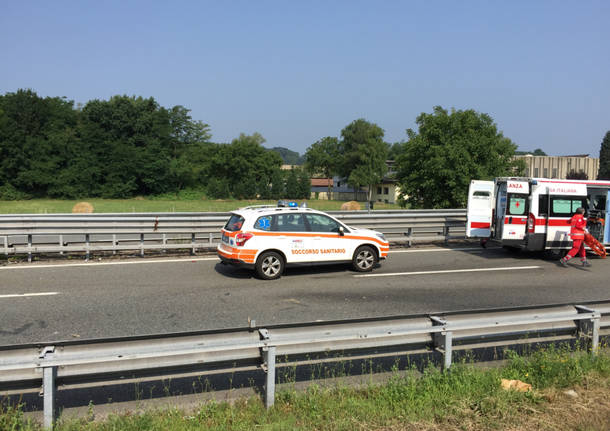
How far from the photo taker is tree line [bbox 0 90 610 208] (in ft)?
99.6

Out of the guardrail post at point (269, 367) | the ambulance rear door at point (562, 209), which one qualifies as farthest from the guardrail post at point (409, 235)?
the guardrail post at point (269, 367)

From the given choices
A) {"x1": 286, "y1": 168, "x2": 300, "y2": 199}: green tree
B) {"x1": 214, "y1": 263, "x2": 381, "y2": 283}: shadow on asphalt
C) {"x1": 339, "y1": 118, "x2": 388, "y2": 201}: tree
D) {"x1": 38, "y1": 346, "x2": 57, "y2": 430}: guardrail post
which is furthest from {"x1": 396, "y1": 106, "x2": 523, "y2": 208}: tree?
{"x1": 339, "y1": 118, "x2": 388, "y2": 201}: tree

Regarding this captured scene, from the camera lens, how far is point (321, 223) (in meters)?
11.7

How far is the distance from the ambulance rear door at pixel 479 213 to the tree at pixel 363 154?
80.6 metres

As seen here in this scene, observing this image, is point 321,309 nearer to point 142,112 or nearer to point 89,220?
point 89,220

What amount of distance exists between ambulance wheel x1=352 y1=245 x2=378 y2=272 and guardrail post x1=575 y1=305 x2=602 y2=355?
642cm

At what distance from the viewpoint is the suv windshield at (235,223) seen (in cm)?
1106

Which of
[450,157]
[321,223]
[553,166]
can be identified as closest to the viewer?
[321,223]

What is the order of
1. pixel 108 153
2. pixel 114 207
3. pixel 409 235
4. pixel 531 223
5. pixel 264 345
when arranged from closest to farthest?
pixel 264 345
pixel 531 223
pixel 409 235
pixel 114 207
pixel 108 153

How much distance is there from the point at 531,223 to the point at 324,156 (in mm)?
106646

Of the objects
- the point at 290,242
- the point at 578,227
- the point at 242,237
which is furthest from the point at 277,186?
the point at 242,237

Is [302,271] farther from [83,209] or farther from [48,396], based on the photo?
[83,209]

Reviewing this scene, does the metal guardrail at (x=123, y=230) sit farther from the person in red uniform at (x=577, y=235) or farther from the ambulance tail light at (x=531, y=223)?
the person in red uniform at (x=577, y=235)

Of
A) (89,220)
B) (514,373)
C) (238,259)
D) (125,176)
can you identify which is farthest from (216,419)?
(125,176)
